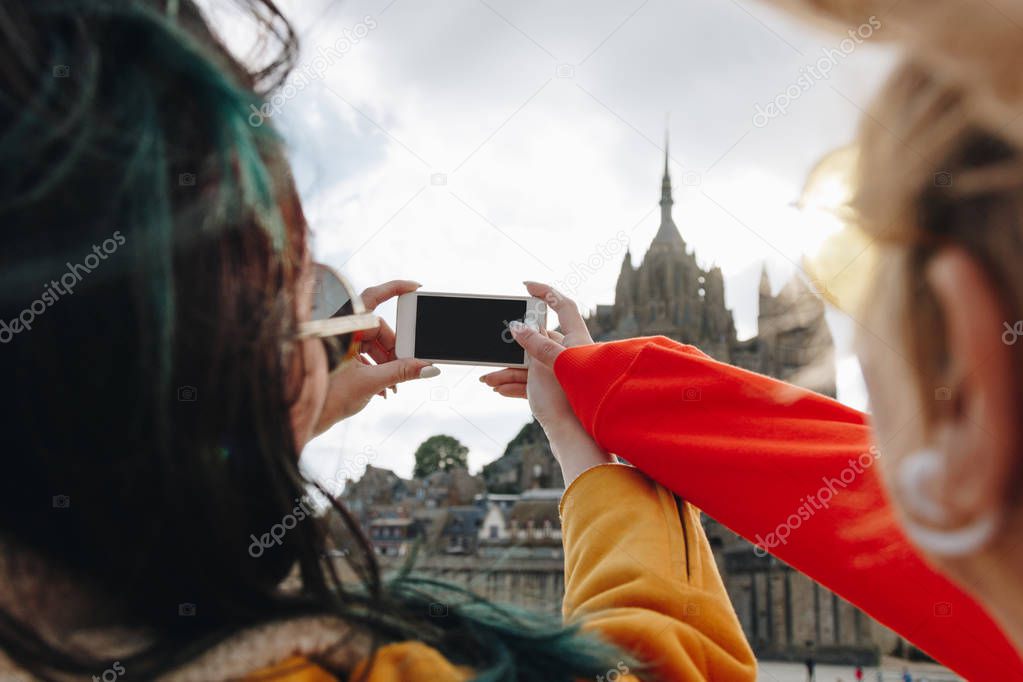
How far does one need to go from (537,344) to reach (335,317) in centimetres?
54

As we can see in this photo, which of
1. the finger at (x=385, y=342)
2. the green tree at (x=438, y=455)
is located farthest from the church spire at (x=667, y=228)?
the finger at (x=385, y=342)

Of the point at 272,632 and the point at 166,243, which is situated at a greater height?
the point at 166,243

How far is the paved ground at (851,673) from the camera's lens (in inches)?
872

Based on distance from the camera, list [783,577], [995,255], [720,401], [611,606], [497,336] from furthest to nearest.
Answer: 1. [783,577]
2. [497,336]
3. [720,401]
4. [611,606]
5. [995,255]

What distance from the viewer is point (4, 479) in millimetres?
521

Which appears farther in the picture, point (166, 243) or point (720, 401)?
point (720, 401)

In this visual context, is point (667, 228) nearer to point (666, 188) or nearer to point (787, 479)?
point (666, 188)

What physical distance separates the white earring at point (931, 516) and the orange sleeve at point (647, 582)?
269 mm

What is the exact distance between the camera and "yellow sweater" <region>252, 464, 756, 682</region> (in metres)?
0.59

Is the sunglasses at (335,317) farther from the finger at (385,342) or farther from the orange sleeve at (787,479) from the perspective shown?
the finger at (385,342)

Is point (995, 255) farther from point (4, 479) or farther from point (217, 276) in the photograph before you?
point (4, 479)

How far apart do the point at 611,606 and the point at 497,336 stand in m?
0.63

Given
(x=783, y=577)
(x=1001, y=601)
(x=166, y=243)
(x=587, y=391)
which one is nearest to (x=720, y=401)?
(x=587, y=391)

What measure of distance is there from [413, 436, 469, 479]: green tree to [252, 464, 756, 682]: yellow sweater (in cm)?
3424
